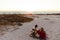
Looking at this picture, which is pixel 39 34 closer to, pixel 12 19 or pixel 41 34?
pixel 41 34

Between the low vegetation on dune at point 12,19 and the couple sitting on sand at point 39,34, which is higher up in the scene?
the low vegetation on dune at point 12,19

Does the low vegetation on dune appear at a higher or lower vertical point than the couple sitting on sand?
higher

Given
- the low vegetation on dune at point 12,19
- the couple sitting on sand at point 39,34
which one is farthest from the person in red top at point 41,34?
the low vegetation on dune at point 12,19

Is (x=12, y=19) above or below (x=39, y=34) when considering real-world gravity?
above

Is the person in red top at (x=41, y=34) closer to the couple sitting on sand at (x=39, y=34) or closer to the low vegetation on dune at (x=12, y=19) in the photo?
the couple sitting on sand at (x=39, y=34)

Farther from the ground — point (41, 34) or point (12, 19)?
point (12, 19)

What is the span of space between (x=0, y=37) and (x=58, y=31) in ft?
1.75

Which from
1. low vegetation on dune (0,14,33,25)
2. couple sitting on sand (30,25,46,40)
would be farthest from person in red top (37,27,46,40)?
low vegetation on dune (0,14,33,25)

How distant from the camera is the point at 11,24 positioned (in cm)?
141

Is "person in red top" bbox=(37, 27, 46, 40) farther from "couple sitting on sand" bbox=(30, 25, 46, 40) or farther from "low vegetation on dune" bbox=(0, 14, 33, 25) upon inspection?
"low vegetation on dune" bbox=(0, 14, 33, 25)

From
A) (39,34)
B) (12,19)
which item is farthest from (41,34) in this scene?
(12,19)
